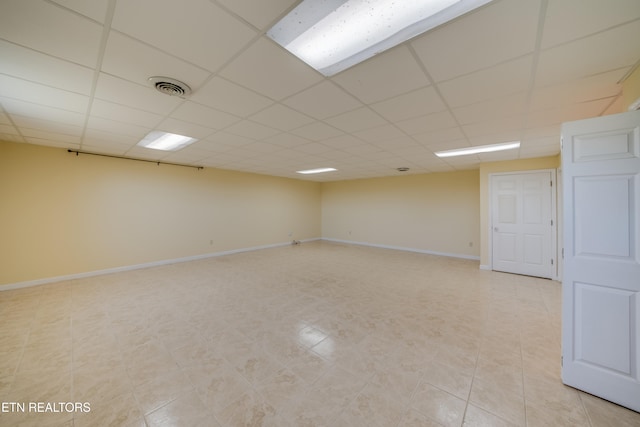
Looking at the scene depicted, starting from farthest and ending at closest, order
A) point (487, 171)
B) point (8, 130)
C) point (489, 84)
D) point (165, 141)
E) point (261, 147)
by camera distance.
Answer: point (487, 171) → point (261, 147) → point (165, 141) → point (8, 130) → point (489, 84)

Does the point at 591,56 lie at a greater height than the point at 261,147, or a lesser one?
lesser

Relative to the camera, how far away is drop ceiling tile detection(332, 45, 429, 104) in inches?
61.1

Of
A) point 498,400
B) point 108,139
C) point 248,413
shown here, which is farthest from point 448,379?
point 108,139

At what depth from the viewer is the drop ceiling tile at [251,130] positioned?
2841 mm

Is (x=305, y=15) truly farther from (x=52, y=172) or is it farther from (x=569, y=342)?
(x=52, y=172)

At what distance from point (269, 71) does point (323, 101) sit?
633mm

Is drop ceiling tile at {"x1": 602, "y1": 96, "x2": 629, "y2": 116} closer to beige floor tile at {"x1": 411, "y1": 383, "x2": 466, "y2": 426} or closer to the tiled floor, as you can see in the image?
the tiled floor

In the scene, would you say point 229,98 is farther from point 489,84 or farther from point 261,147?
point 489,84

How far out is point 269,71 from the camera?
5.63 feet

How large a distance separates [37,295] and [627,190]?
23.9ft

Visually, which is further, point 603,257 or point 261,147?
point 261,147

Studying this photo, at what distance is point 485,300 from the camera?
3.47 m

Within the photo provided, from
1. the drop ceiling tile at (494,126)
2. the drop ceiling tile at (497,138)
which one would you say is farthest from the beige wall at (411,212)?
the drop ceiling tile at (494,126)

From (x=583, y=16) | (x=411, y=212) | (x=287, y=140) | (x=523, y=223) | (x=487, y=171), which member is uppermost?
(x=287, y=140)
